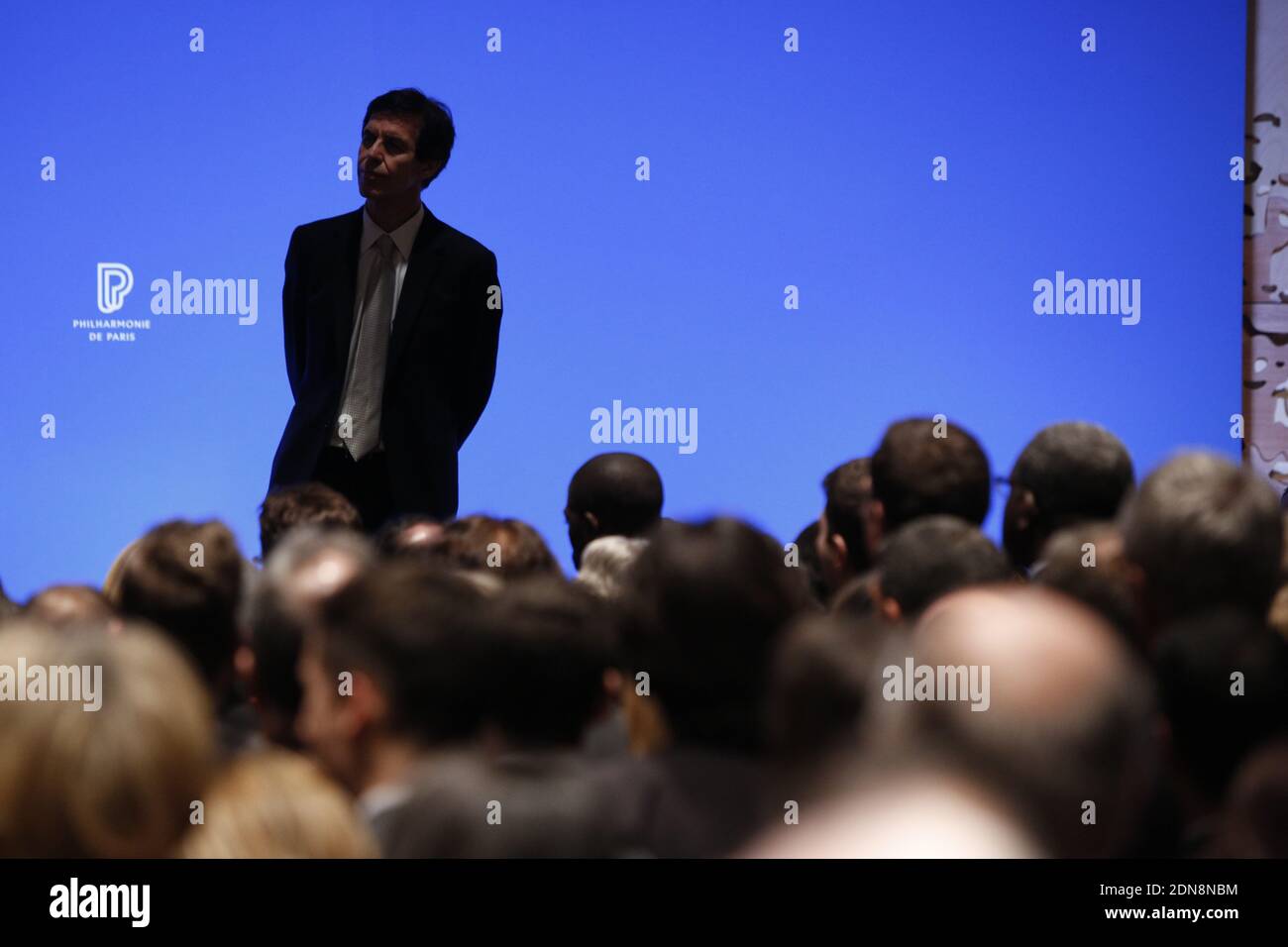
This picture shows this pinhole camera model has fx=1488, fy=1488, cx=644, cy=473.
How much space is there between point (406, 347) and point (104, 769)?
7.39ft

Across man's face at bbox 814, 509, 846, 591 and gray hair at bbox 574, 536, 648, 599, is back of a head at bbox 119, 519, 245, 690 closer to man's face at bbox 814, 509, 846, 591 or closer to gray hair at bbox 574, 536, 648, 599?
gray hair at bbox 574, 536, 648, 599

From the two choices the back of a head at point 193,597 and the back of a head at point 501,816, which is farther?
the back of a head at point 193,597

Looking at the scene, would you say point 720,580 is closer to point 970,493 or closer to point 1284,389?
point 970,493

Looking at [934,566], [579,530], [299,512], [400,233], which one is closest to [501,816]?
[934,566]

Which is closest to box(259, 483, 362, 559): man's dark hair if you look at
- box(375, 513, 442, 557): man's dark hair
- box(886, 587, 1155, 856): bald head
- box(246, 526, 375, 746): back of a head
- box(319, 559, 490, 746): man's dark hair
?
box(375, 513, 442, 557): man's dark hair

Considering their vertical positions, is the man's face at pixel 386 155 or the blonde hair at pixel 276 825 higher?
the man's face at pixel 386 155

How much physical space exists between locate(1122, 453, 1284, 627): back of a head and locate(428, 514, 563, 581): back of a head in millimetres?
837

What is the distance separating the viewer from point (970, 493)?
233 centimetres

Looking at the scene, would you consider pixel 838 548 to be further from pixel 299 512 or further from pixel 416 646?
pixel 416 646

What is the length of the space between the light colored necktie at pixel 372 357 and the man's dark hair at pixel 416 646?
5.96ft

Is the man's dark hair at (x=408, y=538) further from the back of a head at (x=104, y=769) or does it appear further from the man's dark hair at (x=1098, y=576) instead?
the back of a head at (x=104, y=769)

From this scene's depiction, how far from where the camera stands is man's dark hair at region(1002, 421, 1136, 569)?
7.97 feet

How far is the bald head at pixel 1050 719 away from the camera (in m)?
1.08

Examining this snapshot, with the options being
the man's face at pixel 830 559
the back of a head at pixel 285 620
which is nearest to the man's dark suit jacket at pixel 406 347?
the man's face at pixel 830 559
